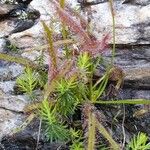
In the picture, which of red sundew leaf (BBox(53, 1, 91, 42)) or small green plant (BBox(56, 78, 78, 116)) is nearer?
red sundew leaf (BBox(53, 1, 91, 42))

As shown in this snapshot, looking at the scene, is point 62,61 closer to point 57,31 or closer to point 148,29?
point 57,31

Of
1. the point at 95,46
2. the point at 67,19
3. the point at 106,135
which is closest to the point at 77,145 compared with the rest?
the point at 106,135

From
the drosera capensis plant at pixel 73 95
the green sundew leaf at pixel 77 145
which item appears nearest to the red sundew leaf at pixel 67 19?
the drosera capensis plant at pixel 73 95

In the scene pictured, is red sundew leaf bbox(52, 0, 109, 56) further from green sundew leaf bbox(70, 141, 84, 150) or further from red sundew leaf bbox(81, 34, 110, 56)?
green sundew leaf bbox(70, 141, 84, 150)

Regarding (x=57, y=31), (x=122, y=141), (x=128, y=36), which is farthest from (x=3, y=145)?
(x=128, y=36)

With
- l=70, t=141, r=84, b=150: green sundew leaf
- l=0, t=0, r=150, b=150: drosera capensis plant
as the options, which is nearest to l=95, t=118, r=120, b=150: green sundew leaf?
l=0, t=0, r=150, b=150: drosera capensis plant

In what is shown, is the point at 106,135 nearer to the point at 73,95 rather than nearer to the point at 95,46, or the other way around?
the point at 73,95

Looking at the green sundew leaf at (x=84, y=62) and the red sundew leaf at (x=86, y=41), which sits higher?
the red sundew leaf at (x=86, y=41)

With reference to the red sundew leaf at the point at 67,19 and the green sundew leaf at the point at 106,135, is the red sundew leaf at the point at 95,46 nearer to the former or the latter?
the red sundew leaf at the point at 67,19
